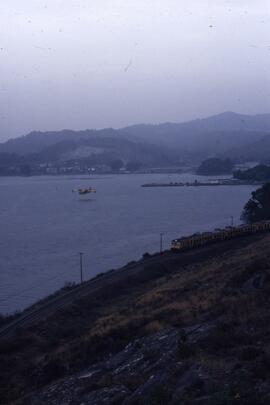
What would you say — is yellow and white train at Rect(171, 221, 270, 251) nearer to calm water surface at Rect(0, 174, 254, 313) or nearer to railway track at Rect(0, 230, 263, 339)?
railway track at Rect(0, 230, 263, 339)

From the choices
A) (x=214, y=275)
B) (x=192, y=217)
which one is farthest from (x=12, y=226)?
(x=214, y=275)

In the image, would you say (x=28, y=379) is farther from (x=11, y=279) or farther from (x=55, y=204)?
(x=55, y=204)

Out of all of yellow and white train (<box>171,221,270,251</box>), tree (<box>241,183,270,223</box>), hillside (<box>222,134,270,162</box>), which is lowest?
yellow and white train (<box>171,221,270,251</box>)

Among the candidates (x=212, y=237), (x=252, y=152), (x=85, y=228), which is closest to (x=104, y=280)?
(x=212, y=237)

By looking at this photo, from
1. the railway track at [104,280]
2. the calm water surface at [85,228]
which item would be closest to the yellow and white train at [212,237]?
the railway track at [104,280]

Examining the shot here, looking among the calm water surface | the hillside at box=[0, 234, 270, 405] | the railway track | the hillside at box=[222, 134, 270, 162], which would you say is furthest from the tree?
the hillside at box=[222, 134, 270, 162]

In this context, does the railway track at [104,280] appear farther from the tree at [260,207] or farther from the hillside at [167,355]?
the tree at [260,207]
